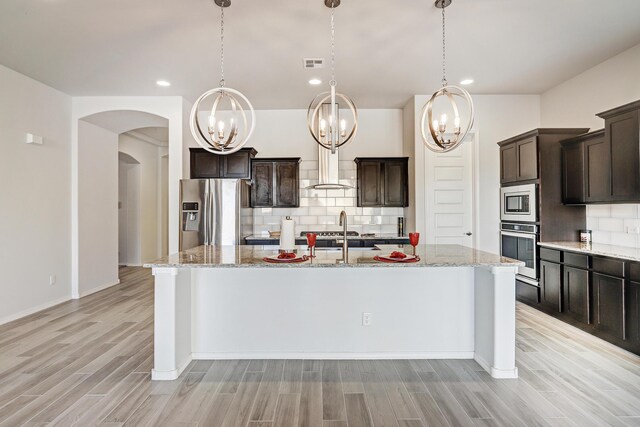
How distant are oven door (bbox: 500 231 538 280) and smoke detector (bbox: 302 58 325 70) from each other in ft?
11.1

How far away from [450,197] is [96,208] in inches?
220

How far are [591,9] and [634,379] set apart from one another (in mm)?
3074

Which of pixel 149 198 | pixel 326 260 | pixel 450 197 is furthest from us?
pixel 149 198

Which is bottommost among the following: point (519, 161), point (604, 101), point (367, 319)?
point (367, 319)

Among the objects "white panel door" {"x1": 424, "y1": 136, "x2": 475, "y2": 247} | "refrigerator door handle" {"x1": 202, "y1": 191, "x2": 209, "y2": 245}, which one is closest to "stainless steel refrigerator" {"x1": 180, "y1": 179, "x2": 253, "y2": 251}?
"refrigerator door handle" {"x1": 202, "y1": 191, "x2": 209, "y2": 245}

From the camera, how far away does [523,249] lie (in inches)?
182

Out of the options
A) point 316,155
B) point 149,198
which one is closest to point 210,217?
point 316,155

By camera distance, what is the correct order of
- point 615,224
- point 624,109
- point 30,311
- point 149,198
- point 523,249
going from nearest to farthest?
point 624,109, point 615,224, point 30,311, point 523,249, point 149,198

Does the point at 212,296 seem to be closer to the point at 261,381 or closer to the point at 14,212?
the point at 261,381

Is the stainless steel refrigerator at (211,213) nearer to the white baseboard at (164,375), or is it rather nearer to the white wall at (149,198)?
the white baseboard at (164,375)

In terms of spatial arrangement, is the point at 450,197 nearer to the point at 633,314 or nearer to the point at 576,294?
the point at 576,294

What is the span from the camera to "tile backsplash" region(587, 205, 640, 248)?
3730mm

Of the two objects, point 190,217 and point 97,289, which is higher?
point 190,217

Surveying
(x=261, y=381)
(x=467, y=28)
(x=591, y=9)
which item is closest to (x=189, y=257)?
(x=261, y=381)
